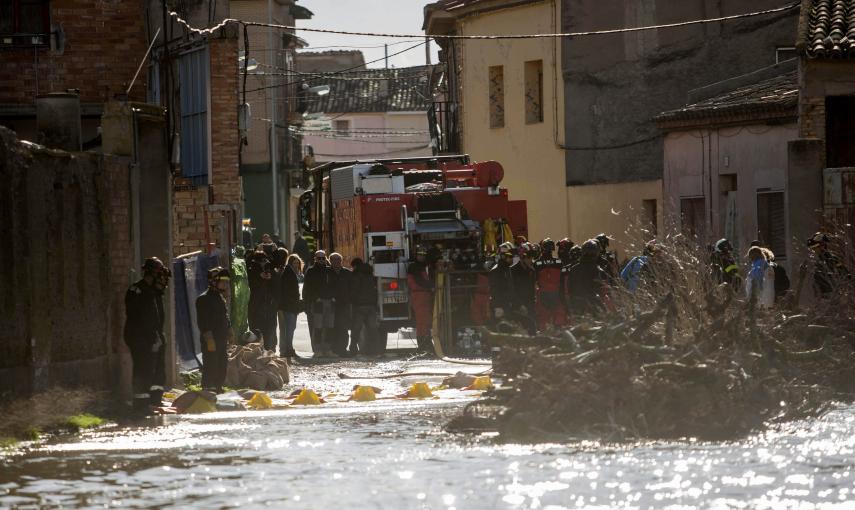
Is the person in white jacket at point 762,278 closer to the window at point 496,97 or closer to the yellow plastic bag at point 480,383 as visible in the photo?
the yellow plastic bag at point 480,383

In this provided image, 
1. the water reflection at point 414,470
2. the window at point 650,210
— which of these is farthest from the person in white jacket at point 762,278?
the window at point 650,210

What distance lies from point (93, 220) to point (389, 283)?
10.2 metres

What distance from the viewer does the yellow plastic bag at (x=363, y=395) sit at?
2058 centimetres

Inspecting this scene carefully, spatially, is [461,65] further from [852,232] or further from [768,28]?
[852,232]

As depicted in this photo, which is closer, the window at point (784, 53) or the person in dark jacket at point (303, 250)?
the window at point (784, 53)

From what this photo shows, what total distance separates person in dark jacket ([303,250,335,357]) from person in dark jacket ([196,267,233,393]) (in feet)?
23.6

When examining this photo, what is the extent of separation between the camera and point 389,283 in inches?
1145

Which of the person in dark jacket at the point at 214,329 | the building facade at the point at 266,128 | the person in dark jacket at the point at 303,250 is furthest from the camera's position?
the building facade at the point at 266,128

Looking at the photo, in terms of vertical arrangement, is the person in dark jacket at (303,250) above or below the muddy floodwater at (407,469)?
above

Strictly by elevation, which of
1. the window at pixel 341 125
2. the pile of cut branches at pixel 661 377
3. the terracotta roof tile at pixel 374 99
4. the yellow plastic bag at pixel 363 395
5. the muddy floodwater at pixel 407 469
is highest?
the terracotta roof tile at pixel 374 99

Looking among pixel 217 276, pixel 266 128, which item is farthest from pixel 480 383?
pixel 266 128

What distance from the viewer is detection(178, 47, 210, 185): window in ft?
88.9

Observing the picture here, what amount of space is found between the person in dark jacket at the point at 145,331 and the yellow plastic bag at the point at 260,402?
118cm

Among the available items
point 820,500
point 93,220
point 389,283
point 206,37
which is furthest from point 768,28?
point 820,500
